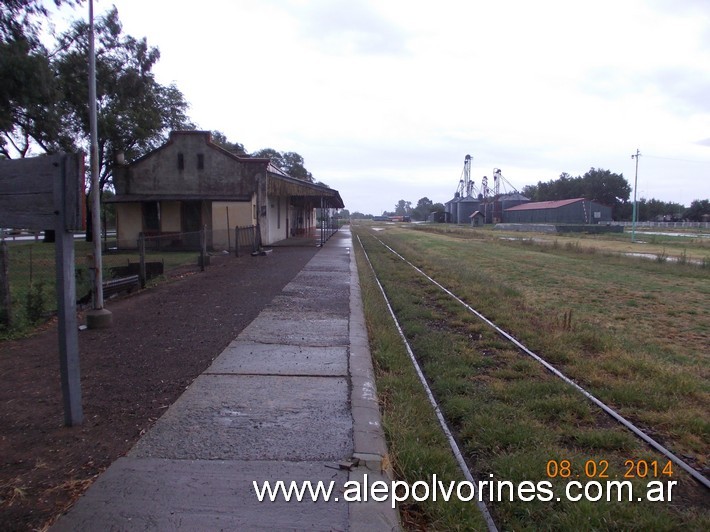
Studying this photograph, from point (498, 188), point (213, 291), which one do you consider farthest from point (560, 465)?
point (498, 188)

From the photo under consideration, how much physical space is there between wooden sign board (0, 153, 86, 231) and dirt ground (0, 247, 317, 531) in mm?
1667

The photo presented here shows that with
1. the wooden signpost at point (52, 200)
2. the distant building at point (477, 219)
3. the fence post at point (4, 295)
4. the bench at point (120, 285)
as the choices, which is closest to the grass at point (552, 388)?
the wooden signpost at point (52, 200)

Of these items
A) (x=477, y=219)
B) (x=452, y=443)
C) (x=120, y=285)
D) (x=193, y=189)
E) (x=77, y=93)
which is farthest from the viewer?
(x=477, y=219)

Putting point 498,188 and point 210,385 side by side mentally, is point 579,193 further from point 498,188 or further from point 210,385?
point 210,385

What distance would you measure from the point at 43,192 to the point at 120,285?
7586 millimetres

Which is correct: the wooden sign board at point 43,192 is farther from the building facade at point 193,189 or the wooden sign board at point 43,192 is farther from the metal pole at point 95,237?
the building facade at point 193,189

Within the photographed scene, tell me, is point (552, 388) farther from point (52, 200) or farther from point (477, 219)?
point (477, 219)

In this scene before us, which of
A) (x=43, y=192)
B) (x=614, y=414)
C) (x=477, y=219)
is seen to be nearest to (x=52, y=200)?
(x=43, y=192)

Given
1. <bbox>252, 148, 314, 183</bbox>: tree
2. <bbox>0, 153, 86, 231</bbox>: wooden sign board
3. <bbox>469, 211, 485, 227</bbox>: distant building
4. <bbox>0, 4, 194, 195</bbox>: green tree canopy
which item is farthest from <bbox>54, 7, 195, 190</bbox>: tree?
<bbox>469, 211, 485, 227</bbox>: distant building

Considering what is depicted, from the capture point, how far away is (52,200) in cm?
410

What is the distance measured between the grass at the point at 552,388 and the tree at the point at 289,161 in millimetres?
80830

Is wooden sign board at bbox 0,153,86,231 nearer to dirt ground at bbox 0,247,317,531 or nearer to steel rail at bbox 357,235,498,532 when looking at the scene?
dirt ground at bbox 0,247,317,531

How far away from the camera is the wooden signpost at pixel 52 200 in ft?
13.4

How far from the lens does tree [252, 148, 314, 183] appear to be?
9119 centimetres
